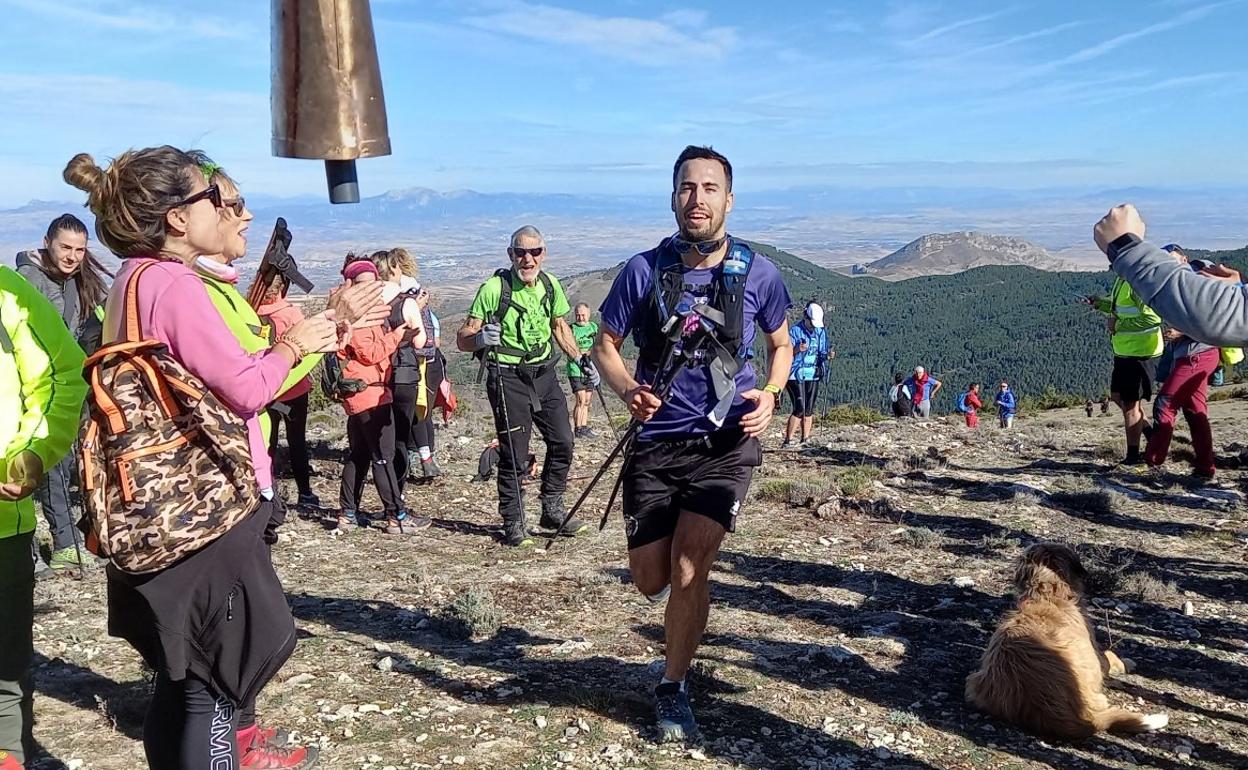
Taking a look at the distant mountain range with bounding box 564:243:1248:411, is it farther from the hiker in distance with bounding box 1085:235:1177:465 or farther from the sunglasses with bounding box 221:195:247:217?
the sunglasses with bounding box 221:195:247:217

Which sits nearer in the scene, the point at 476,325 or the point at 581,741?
the point at 581,741

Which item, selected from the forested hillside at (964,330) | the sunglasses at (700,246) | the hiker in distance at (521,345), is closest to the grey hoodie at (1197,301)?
the sunglasses at (700,246)

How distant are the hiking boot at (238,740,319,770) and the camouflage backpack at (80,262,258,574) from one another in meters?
1.35

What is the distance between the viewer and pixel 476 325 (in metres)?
6.67

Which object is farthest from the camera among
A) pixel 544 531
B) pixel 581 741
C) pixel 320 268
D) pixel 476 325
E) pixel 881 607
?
pixel 320 268

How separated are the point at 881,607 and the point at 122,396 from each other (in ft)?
15.2

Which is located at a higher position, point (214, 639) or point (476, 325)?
point (476, 325)

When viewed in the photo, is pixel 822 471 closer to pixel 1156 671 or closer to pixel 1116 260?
pixel 1156 671

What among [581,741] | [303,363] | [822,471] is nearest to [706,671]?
[581,741]

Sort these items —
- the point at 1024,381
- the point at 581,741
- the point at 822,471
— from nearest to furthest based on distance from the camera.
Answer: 1. the point at 581,741
2. the point at 822,471
3. the point at 1024,381

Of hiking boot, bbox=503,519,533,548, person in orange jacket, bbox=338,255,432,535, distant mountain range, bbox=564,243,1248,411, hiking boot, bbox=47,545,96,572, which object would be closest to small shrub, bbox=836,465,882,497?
hiking boot, bbox=503,519,533,548

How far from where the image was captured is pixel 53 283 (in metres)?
5.89

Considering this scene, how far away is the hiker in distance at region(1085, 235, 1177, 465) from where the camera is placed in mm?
8445

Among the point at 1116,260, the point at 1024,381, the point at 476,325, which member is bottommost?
the point at 1024,381
